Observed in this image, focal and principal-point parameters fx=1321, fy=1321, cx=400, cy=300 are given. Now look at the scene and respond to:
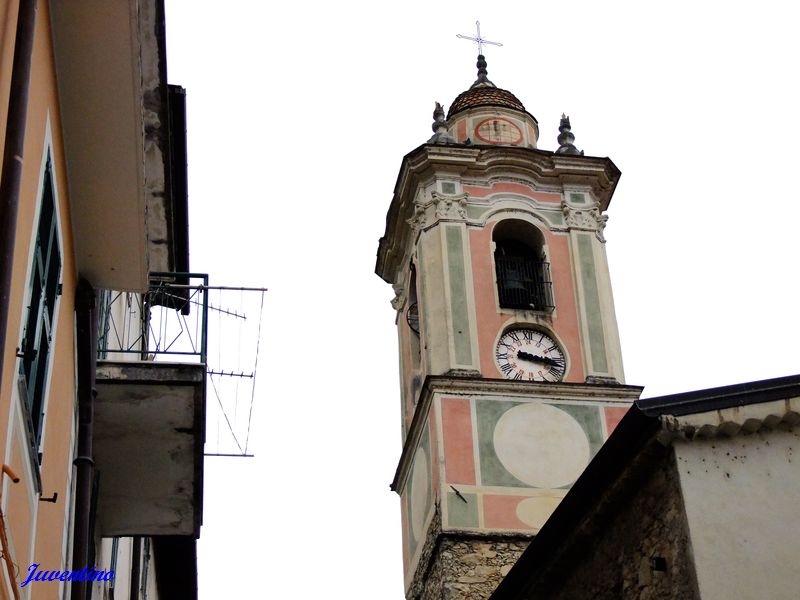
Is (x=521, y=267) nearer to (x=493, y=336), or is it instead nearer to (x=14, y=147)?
(x=493, y=336)

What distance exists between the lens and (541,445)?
72.7 ft

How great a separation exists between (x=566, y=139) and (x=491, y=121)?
1.62 m

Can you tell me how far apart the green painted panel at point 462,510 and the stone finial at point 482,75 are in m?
11.5

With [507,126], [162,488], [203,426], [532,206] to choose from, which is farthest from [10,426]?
[507,126]

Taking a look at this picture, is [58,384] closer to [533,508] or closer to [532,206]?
[533,508]

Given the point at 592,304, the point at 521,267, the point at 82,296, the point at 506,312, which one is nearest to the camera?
the point at 82,296

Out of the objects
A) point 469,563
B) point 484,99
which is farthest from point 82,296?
point 484,99

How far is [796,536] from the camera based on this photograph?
8672 millimetres

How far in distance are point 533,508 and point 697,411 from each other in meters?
12.6

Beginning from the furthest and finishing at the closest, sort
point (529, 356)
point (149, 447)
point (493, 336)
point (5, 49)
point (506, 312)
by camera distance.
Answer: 1. point (506, 312)
2. point (529, 356)
3. point (493, 336)
4. point (149, 447)
5. point (5, 49)

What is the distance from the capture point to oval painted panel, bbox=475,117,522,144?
27.1 metres

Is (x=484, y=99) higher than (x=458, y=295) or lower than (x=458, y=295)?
higher

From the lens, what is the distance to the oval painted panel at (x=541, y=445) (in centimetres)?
2188

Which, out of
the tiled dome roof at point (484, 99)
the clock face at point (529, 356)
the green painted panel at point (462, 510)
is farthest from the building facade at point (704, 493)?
the tiled dome roof at point (484, 99)
